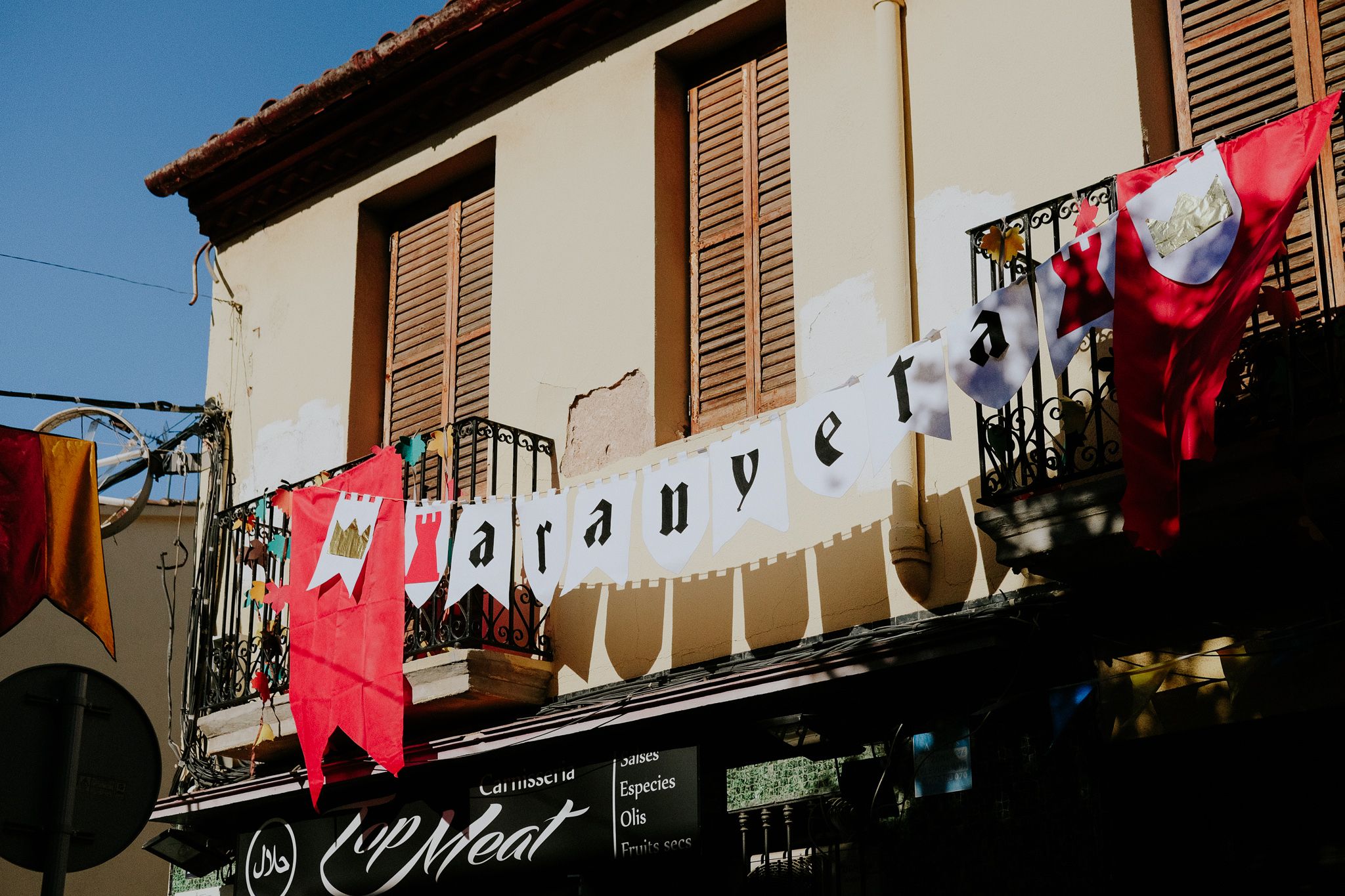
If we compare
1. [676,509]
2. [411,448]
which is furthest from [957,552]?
[411,448]

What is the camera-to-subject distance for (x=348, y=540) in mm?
10227

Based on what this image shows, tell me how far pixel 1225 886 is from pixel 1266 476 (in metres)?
1.97

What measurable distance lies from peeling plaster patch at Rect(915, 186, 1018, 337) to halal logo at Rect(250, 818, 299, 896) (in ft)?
18.0

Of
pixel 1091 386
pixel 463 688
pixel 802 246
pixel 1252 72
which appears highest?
pixel 1252 72

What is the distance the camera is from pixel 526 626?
397 inches

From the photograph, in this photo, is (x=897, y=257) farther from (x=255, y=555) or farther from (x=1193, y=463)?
(x=255, y=555)

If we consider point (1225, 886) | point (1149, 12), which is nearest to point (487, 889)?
point (1225, 886)

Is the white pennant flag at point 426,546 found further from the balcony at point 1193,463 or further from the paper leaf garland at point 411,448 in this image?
the balcony at point 1193,463

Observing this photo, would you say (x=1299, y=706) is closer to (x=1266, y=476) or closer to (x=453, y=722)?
(x=1266, y=476)

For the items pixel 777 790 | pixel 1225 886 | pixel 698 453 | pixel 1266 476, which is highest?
pixel 698 453

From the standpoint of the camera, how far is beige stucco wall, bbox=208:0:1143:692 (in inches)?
339

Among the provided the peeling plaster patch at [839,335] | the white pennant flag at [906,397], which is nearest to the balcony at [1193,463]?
the white pennant flag at [906,397]

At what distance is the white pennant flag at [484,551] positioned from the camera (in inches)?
366

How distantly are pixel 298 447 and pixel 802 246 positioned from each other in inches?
183
